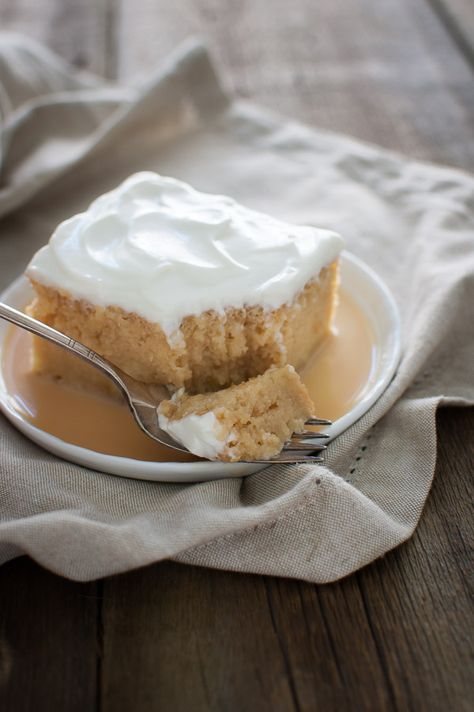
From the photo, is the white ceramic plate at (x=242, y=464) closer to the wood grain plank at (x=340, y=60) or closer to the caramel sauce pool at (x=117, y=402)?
the caramel sauce pool at (x=117, y=402)

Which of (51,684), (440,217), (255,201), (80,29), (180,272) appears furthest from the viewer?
(80,29)

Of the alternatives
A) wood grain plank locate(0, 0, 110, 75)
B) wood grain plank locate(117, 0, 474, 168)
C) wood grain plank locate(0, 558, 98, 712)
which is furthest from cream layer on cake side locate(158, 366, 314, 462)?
wood grain plank locate(0, 0, 110, 75)

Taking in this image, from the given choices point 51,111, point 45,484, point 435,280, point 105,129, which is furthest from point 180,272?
point 51,111

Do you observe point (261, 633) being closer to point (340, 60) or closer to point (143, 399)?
point (143, 399)

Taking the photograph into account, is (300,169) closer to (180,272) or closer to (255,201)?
(255,201)

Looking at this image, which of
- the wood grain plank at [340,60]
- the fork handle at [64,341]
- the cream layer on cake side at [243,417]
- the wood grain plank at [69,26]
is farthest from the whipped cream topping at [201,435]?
the wood grain plank at [69,26]

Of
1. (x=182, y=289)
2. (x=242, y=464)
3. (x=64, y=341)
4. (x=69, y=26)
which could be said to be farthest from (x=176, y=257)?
(x=69, y=26)
